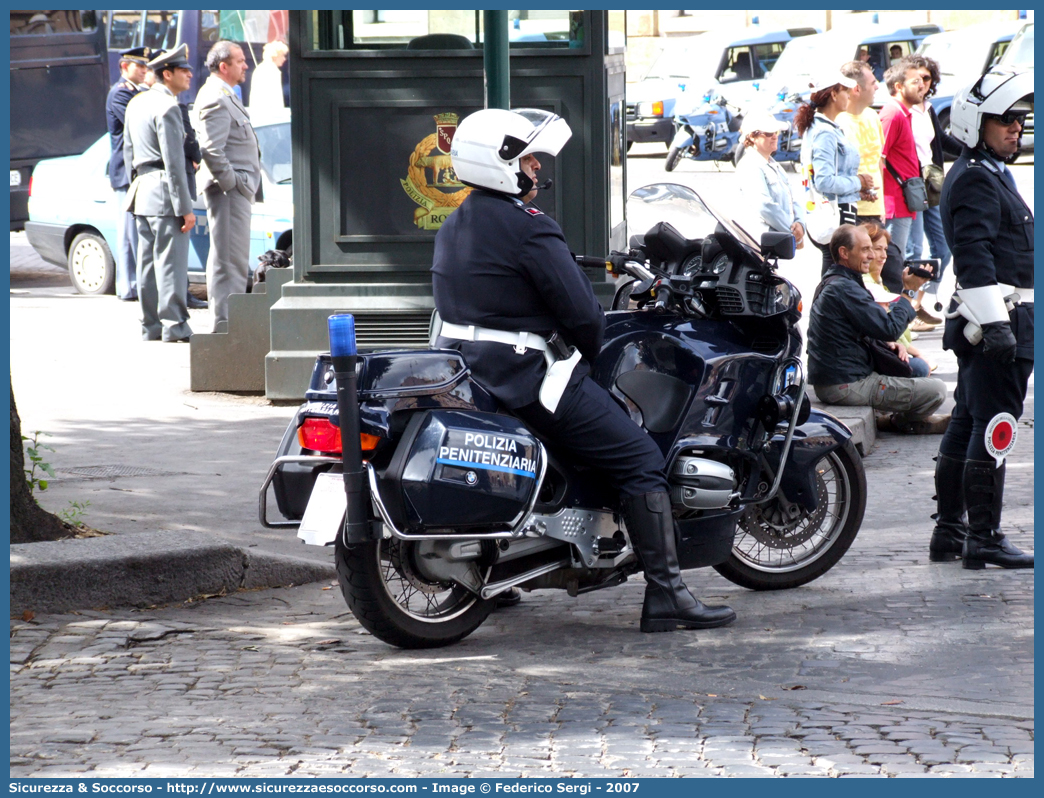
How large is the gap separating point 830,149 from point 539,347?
5993 mm

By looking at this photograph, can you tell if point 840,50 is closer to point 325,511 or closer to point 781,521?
point 781,521

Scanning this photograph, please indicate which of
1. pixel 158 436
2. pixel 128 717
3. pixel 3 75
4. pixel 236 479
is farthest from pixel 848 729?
pixel 158 436

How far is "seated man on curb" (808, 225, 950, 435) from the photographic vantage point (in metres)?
8.34

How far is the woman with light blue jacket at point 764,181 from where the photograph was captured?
32.6 ft

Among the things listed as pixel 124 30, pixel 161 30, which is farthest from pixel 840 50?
pixel 124 30

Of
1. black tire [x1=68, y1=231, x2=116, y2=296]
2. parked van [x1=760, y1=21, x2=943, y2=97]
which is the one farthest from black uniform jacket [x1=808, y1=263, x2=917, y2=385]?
parked van [x1=760, y1=21, x2=943, y2=97]

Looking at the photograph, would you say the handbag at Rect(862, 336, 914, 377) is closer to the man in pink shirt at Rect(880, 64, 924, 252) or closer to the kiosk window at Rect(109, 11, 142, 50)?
the man in pink shirt at Rect(880, 64, 924, 252)

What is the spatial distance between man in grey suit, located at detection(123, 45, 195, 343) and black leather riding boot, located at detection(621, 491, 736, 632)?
23.5 ft

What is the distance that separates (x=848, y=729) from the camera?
429cm

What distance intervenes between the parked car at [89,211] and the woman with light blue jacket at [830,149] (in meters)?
5.02

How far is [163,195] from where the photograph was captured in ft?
38.1

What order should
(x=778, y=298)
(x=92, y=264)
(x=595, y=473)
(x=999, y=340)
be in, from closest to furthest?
(x=595, y=473) < (x=778, y=298) < (x=999, y=340) < (x=92, y=264)

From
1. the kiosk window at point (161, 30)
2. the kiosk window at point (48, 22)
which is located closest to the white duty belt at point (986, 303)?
the kiosk window at point (48, 22)
